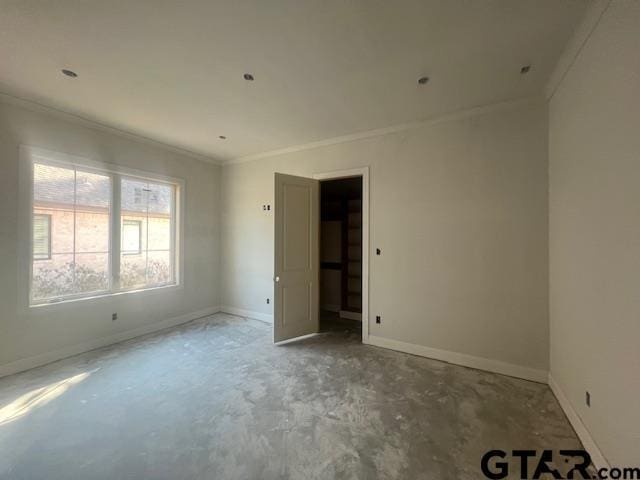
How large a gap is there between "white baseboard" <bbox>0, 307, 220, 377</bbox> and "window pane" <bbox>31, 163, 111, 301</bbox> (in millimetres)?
641

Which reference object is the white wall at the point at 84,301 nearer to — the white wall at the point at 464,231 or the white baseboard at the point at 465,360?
the white wall at the point at 464,231

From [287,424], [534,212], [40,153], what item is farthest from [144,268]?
[534,212]

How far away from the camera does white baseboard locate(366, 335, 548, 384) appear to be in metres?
2.55

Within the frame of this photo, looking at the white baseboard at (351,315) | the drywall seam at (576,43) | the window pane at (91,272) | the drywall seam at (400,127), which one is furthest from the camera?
the white baseboard at (351,315)

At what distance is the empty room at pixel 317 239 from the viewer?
1579 millimetres

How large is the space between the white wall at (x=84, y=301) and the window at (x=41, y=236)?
0.49 feet

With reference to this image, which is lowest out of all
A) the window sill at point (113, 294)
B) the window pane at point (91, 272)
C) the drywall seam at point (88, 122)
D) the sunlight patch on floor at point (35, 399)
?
the sunlight patch on floor at point (35, 399)

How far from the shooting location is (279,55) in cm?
201

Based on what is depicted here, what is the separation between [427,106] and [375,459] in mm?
3161

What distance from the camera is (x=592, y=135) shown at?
1.69m

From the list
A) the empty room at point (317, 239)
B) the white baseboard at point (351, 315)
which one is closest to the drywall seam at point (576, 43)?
the empty room at point (317, 239)

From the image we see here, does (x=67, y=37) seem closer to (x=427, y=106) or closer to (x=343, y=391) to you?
(x=427, y=106)

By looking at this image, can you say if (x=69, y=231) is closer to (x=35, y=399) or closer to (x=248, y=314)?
(x=35, y=399)

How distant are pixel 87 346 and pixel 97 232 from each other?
1.43 metres
